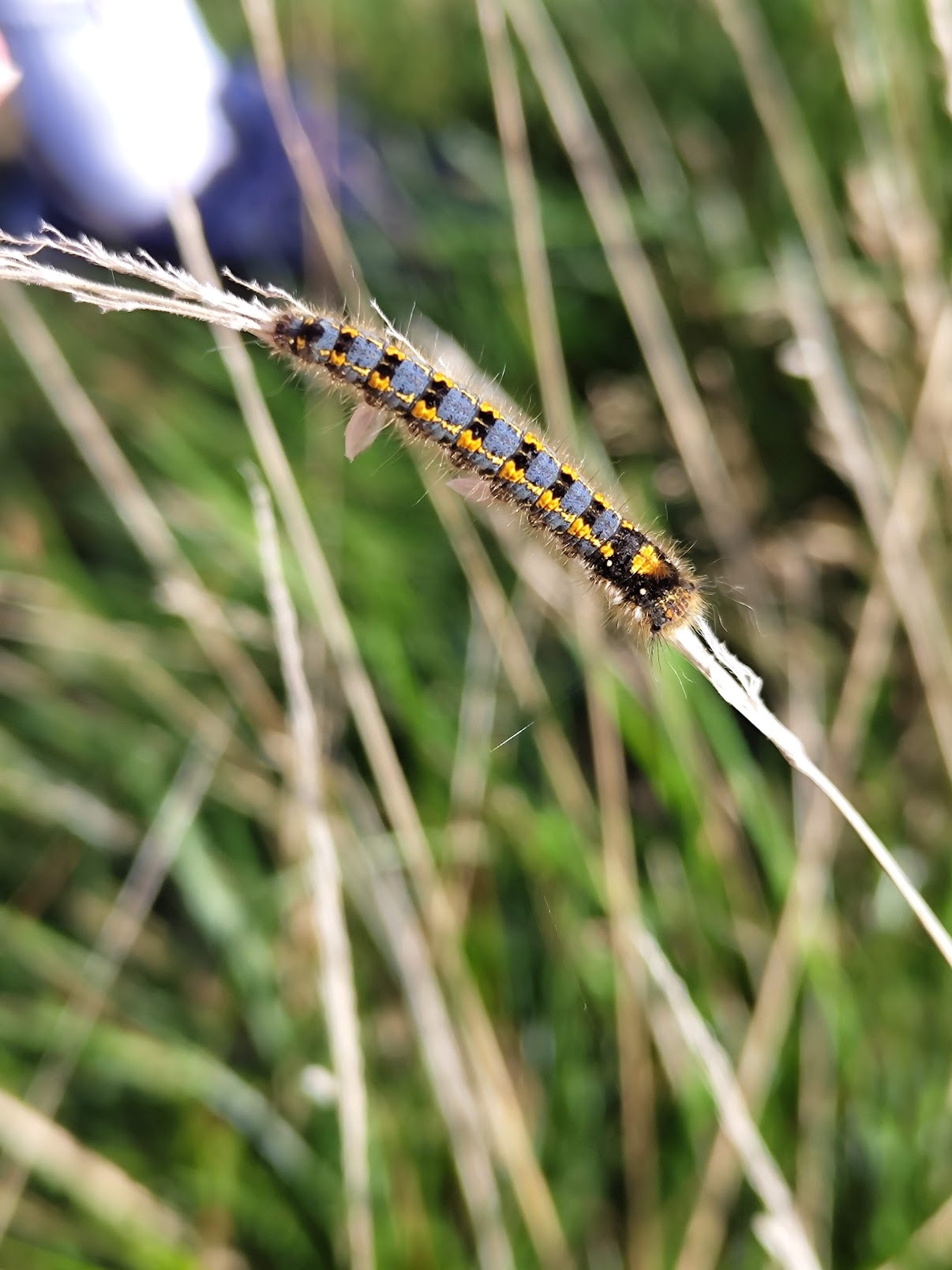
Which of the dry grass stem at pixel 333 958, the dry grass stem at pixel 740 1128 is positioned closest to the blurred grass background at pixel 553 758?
the dry grass stem at pixel 333 958

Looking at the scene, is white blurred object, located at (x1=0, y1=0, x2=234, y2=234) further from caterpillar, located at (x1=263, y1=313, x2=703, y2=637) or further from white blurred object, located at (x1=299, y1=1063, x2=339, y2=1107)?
white blurred object, located at (x1=299, y1=1063, x2=339, y2=1107)

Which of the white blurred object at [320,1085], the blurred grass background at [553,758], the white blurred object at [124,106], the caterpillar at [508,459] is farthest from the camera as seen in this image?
the white blurred object at [124,106]

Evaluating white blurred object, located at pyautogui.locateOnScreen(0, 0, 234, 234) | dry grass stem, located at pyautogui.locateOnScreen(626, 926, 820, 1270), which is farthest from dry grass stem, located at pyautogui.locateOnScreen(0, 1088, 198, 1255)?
white blurred object, located at pyautogui.locateOnScreen(0, 0, 234, 234)

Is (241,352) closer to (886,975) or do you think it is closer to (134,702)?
(134,702)

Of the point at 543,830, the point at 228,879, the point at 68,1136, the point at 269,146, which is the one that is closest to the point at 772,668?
the point at 543,830

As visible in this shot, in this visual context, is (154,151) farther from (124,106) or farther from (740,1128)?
(740,1128)

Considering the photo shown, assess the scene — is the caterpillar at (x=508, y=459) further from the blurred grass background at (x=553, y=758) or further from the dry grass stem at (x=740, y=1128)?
the dry grass stem at (x=740, y=1128)
